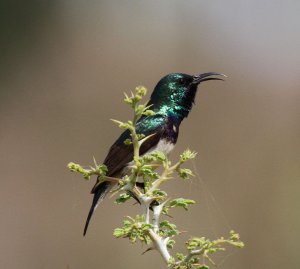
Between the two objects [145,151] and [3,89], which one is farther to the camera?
[3,89]

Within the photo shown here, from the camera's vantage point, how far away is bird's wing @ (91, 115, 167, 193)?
2197mm

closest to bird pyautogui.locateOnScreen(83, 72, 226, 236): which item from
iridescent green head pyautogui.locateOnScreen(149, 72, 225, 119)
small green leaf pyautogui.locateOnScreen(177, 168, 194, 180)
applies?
iridescent green head pyautogui.locateOnScreen(149, 72, 225, 119)

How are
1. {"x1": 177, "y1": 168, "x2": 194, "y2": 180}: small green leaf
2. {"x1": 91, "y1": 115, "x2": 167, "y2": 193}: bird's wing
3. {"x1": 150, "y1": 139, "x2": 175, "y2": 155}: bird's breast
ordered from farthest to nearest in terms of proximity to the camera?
1. {"x1": 150, "y1": 139, "x2": 175, "y2": 155}: bird's breast
2. {"x1": 91, "y1": 115, "x2": 167, "y2": 193}: bird's wing
3. {"x1": 177, "y1": 168, "x2": 194, "y2": 180}: small green leaf

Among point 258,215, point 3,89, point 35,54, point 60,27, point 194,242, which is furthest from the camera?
point 60,27

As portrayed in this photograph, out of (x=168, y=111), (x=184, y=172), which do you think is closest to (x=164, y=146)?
(x=168, y=111)

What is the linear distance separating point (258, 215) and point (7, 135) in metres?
1.87

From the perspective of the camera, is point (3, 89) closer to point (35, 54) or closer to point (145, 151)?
point (35, 54)

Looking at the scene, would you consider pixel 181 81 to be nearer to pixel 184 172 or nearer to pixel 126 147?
pixel 126 147

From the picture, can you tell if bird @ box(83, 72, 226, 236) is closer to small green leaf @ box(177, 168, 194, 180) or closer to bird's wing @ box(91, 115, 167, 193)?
bird's wing @ box(91, 115, 167, 193)

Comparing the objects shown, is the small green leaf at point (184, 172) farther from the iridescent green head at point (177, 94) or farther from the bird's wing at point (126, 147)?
the iridescent green head at point (177, 94)

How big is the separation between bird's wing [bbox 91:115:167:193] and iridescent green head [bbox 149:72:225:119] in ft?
0.28

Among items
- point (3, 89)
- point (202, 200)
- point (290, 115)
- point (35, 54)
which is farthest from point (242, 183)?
point (35, 54)

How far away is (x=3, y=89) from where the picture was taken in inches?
223

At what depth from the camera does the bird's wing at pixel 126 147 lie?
7.21ft
